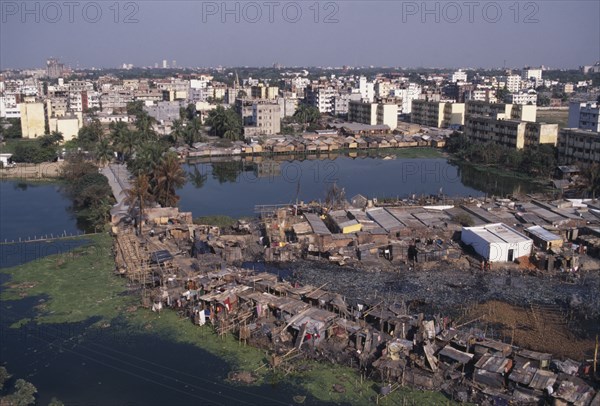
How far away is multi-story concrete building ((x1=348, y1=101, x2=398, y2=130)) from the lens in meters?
34.8

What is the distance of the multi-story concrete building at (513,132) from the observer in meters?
24.1

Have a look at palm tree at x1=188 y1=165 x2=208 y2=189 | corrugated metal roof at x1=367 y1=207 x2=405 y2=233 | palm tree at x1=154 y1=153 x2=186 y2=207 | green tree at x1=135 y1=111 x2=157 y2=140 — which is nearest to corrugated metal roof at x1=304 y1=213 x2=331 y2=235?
corrugated metal roof at x1=367 y1=207 x2=405 y2=233

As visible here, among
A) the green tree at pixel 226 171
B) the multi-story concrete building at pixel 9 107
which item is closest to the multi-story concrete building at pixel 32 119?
the multi-story concrete building at pixel 9 107

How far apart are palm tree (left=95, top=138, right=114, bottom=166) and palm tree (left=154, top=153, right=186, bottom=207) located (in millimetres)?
7924

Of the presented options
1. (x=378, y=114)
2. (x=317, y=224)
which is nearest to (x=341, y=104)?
(x=378, y=114)

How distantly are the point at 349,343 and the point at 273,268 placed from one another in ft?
12.7

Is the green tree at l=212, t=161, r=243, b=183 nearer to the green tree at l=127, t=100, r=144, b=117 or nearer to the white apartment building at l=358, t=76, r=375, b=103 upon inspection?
the green tree at l=127, t=100, r=144, b=117

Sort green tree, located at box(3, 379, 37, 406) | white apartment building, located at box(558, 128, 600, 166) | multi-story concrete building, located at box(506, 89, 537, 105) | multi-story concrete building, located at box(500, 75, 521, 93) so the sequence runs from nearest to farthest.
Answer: green tree, located at box(3, 379, 37, 406) → white apartment building, located at box(558, 128, 600, 166) → multi-story concrete building, located at box(506, 89, 537, 105) → multi-story concrete building, located at box(500, 75, 521, 93)

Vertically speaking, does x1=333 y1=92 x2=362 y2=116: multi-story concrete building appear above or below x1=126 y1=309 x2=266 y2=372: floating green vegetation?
above

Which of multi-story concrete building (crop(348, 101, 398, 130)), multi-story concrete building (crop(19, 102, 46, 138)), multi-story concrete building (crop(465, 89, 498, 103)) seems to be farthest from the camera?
multi-story concrete building (crop(465, 89, 498, 103))

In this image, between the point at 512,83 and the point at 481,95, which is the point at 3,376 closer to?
→ the point at 481,95

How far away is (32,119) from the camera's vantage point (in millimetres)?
30828

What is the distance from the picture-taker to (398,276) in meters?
10.9

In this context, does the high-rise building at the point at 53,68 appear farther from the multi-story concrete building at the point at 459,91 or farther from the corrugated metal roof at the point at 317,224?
the corrugated metal roof at the point at 317,224
